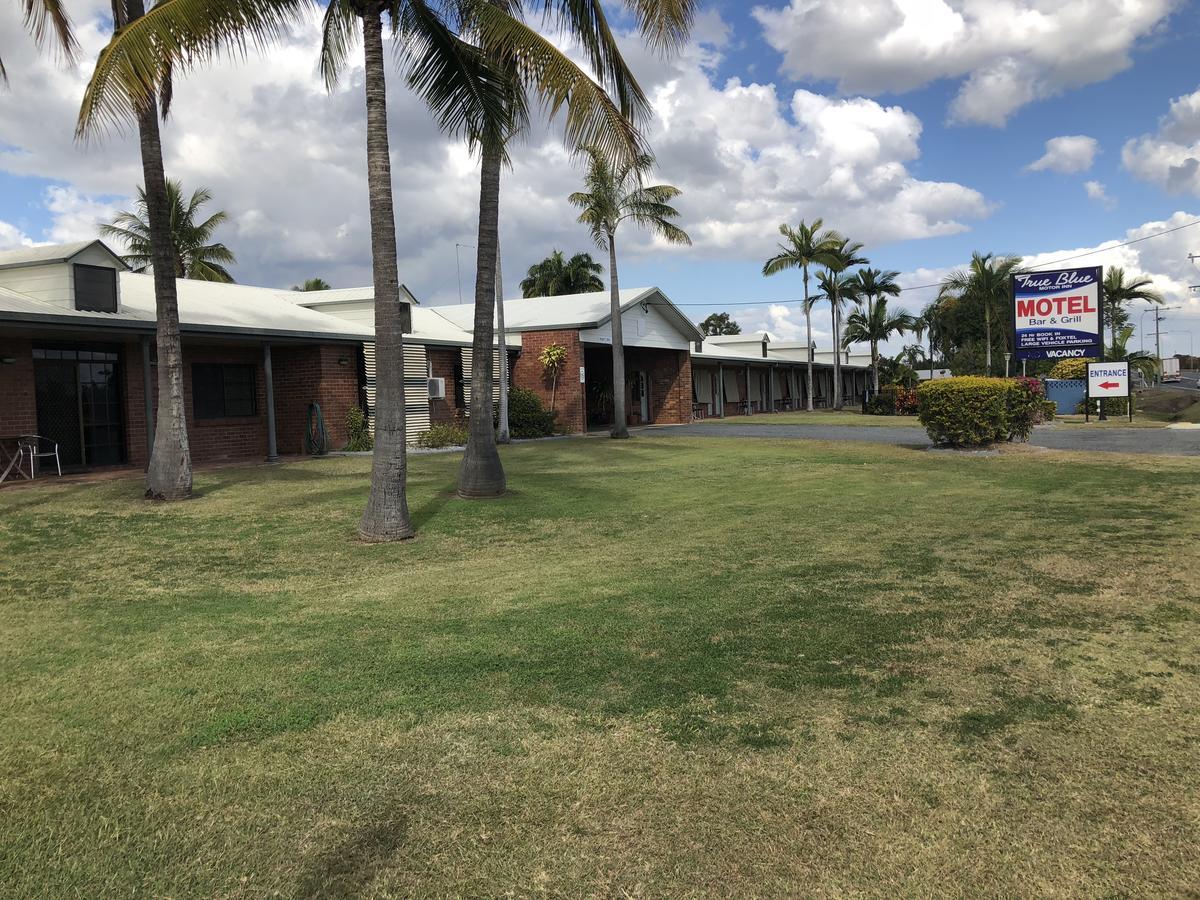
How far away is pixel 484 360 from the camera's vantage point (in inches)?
467

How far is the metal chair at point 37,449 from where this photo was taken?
46.7ft

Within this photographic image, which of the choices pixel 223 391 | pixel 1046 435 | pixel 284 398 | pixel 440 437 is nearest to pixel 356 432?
pixel 284 398

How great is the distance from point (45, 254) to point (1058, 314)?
25.6 metres

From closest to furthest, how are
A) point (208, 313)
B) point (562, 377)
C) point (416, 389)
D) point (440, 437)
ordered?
point (208, 313), point (440, 437), point (416, 389), point (562, 377)

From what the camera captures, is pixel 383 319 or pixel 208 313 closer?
pixel 383 319

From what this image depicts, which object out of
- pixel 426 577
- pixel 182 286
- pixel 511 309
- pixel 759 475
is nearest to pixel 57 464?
pixel 182 286

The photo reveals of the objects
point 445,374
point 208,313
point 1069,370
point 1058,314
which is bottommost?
point 1069,370

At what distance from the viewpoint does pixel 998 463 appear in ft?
48.3

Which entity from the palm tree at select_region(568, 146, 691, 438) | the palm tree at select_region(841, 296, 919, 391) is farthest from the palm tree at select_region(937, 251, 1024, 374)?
the palm tree at select_region(568, 146, 691, 438)

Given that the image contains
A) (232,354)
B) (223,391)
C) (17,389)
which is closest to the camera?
(17,389)

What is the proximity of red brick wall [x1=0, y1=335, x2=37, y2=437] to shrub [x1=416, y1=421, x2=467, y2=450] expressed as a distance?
27.5 feet

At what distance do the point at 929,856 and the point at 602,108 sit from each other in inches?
318

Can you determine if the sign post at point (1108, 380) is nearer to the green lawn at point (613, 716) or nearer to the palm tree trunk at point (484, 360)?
the green lawn at point (613, 716)

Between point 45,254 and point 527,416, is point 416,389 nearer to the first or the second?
point 527,416
